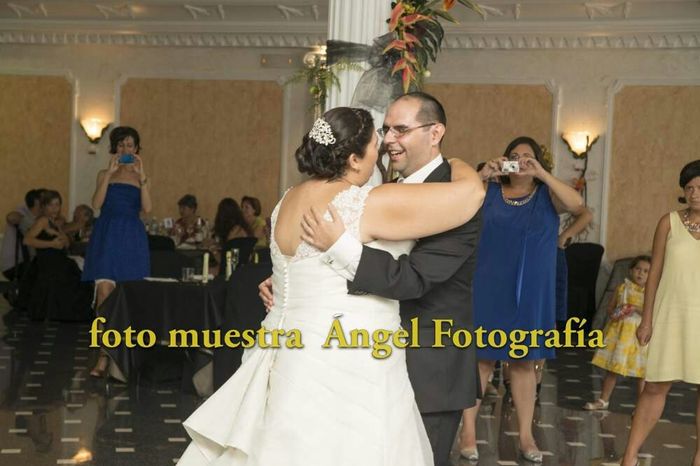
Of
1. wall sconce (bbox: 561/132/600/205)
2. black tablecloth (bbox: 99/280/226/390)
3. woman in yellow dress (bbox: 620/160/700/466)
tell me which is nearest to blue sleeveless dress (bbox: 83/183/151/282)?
black tablecloth (bbox: 99/280/226/390)

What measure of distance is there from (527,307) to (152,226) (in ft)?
28.2

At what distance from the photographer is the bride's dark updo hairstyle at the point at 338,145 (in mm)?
3152

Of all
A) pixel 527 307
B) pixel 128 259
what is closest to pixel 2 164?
pixel 128 259

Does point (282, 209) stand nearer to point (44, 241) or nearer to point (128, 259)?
point (128, 259)

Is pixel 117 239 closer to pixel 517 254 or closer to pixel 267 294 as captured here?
pixel 517 254

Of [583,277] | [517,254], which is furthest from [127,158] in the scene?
[583,277]

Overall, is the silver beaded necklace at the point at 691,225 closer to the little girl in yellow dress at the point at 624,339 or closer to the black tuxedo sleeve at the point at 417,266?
the little girl in yellow dress at the point at 624,339

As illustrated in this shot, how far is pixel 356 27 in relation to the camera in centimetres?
522

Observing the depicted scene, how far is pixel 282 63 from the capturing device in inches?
574

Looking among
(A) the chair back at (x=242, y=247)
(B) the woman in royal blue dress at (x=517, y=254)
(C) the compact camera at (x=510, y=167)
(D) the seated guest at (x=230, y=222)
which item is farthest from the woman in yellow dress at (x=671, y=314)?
(D) the seated guest at (x=230, y=222)

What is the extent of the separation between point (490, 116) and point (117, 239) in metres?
6.50

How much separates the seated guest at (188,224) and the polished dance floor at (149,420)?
379cm

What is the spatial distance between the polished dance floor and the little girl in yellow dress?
0.64ft

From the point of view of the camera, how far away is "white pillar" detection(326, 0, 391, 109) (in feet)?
17.0
